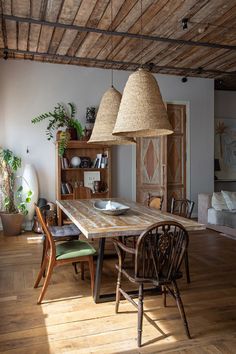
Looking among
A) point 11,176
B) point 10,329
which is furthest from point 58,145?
point 10,329

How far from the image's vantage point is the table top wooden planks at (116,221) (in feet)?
7.59

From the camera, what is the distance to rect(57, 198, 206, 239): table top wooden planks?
7.59 ft

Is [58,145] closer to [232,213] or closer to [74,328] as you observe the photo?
[232,213]

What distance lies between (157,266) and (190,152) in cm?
511

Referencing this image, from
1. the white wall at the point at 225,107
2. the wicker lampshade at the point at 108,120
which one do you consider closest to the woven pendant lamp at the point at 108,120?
the wicker lampshade at the point at 108,120

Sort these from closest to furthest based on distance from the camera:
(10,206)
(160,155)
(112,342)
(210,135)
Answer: (112,342) → (10,206) → (160,155) → (210,135)

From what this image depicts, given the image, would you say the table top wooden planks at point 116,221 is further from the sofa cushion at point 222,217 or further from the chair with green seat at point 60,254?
the sofa cushion at point 222,217

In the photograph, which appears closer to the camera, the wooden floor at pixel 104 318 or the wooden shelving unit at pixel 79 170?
the wooden floor at pixel 104 318

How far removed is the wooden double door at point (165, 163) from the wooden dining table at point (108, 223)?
3.24 meters

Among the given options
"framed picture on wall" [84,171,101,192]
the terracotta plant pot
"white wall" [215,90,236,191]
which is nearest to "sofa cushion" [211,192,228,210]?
"framed picture on wall" [84,171,101,192]

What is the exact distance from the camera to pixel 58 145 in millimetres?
5562

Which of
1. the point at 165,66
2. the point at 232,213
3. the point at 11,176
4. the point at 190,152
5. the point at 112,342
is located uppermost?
the point at 165,66

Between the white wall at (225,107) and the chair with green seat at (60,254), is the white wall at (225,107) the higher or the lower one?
the higher one

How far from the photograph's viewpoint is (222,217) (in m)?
5.28
